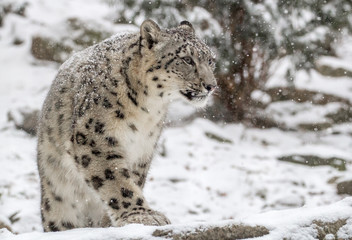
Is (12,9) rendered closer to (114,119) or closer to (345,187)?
(345,187)

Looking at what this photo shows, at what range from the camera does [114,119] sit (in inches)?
169

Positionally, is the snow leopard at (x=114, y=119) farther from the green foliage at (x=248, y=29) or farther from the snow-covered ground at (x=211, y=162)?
the green foliage at (x=248, y=29)

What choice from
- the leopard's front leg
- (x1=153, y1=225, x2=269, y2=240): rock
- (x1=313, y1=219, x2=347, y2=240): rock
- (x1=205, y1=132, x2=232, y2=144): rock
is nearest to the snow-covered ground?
(x1=205, y1=132, x2=232, y2=144): rock

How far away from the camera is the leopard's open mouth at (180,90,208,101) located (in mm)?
4391

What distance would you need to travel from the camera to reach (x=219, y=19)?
943 centimetres

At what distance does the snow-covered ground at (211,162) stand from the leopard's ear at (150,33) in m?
2.01

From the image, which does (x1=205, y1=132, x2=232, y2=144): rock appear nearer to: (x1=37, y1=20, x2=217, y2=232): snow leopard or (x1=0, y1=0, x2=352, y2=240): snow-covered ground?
(x1=0, y1=0, x2=352, y2=240): snow-covered ground

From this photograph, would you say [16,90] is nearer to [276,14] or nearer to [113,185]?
[276,14]

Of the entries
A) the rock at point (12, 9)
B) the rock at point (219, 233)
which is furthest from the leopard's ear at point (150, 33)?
the rock at point (12, 9)

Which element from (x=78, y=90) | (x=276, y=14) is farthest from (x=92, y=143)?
(x=276, y=14)

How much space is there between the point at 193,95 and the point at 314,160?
14.0 ft

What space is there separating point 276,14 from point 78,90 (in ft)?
16.3

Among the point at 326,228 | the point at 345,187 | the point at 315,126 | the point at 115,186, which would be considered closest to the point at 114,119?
the point at 115,186

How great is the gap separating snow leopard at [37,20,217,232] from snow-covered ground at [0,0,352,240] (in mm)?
966
